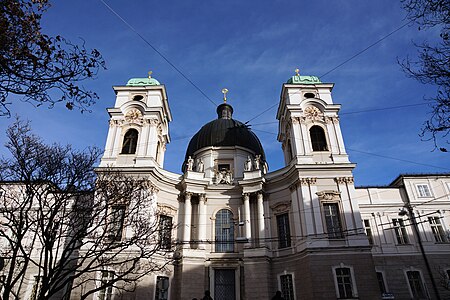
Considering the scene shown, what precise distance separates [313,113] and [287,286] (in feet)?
51.7

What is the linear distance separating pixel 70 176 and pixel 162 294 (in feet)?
41.7

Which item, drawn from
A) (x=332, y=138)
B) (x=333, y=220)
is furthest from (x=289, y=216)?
(x=332, y=138)

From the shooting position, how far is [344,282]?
901 inches

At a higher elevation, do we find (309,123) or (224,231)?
(309,123)

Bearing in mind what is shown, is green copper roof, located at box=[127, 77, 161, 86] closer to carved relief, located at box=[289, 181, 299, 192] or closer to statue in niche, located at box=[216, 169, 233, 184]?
statue in niche, located at box=[216, 169, 233, 184]

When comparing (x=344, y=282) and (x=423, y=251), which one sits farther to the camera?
(x=423, y=251)

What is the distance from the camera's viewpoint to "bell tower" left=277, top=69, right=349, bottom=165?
1126 inches

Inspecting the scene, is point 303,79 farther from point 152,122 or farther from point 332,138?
point 152,122

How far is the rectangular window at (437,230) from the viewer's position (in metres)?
28.8

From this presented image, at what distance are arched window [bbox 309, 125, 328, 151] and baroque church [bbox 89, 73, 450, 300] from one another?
92 mm

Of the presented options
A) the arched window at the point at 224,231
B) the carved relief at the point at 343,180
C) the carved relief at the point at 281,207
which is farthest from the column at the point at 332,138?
the arched window at the point at 224,231

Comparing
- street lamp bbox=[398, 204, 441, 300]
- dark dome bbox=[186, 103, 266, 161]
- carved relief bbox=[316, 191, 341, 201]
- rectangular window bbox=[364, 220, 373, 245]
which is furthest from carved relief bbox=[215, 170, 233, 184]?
street lamp bbox=[398, 204, 441, 300]

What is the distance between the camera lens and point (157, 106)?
31.5 m

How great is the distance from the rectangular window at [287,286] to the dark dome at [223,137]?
14.7 metres
